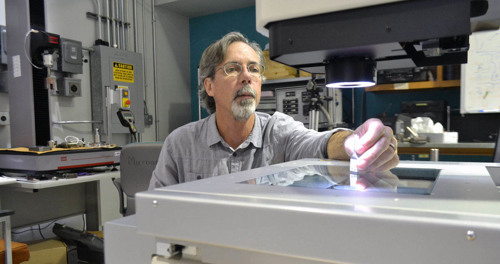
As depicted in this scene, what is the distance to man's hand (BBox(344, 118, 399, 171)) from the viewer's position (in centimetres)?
66

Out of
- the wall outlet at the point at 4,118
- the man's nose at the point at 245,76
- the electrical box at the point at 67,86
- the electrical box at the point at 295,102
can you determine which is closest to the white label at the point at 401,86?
the electrical box at the point at 295,102

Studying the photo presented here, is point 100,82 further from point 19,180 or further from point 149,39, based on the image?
point 19,180

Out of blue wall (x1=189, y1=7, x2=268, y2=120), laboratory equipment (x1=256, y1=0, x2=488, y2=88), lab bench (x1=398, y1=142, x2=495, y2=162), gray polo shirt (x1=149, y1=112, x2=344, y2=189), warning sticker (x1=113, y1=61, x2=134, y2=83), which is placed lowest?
lab bench (x1=398, y1=142, x2=495, y2=162)

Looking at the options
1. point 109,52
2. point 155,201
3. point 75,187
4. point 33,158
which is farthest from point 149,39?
point 155,201

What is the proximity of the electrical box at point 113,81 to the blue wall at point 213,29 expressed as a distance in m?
1.22

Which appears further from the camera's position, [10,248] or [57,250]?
[57,250]

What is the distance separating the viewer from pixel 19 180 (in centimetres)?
220

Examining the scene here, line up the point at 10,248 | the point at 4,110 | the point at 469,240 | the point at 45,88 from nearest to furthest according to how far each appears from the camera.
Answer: the point at 469,240
the point at 10,248
the point at 45,88
the point at 4,110

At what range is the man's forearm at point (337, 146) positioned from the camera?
1.01 meters

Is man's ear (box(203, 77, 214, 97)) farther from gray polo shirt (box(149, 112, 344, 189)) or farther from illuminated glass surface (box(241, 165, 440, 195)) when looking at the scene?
illuminated glass surface (box(241, 165, 440, 195))

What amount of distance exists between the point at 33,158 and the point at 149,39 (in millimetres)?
2697

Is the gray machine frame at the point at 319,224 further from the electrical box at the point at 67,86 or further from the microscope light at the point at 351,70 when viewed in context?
the electrical box at the point at 67,86

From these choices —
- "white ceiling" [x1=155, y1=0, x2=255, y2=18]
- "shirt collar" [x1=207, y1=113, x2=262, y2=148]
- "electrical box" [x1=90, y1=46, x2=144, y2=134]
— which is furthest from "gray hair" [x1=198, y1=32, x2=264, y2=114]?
"white ceiling" [x1=155, y1=0, x2=255, y2=18]

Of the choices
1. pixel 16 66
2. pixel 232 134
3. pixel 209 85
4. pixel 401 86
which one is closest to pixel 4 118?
pixel 16 66
